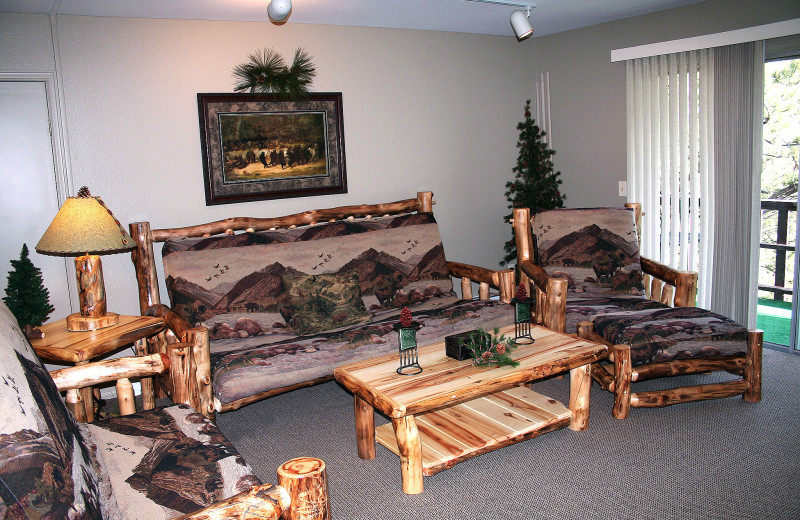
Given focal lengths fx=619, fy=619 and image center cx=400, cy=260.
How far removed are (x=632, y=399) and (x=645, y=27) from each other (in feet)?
9.83

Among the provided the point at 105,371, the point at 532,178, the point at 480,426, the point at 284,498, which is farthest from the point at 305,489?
the point at 532,178

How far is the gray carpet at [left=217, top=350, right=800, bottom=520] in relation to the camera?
8.30ft

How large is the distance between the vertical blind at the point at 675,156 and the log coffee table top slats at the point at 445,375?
75.1 inches

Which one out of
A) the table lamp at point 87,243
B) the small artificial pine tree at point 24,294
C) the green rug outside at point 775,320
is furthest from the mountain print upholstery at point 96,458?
the green rug outside at point 775,320

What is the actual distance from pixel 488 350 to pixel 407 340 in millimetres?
384

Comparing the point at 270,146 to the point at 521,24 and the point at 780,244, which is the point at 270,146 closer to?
the point at 521,24

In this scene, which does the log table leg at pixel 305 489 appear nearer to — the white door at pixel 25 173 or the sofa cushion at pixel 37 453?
the sofa cushion at pixel 37 453

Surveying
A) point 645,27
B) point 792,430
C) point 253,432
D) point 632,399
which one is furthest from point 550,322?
point 645,27

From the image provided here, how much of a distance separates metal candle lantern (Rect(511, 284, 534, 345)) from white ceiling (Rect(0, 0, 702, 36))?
2037mm

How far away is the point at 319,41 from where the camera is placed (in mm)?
4488

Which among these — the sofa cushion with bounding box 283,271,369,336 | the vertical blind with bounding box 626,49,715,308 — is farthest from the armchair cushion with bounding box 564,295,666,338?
the sofa cushion with bounding box 283,271,369,336

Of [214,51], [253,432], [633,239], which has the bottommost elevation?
[253,432]

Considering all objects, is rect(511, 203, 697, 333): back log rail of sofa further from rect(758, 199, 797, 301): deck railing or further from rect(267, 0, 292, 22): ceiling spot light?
rect(267, 0, 292, 22): ceiling spot light

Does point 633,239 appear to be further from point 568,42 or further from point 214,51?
point 214,51
